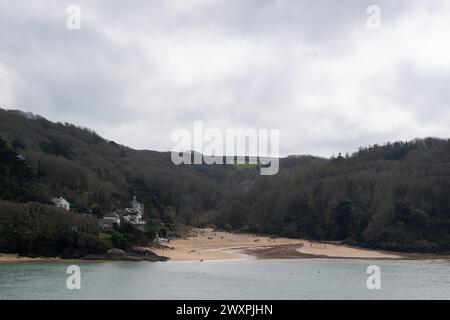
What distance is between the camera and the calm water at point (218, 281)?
36062mm

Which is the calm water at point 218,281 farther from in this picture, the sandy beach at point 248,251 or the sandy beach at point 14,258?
the sandy beach at point 248,251

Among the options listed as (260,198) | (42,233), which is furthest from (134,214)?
(260,198)

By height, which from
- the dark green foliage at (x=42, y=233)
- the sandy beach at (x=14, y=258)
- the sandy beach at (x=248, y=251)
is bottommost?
the sandy beach at (x=248, y=251)

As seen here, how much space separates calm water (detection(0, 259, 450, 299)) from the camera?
3606cm

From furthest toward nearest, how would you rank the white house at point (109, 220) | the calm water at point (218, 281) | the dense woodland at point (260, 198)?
1. the white house at point (109, 220)
2. the dense woodland at point (260, 198)
3. the calm water at point (218, 281)

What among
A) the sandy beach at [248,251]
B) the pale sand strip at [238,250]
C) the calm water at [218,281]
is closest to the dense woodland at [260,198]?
the pale sand strip at [238,250]

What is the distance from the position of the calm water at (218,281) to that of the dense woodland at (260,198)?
717cm

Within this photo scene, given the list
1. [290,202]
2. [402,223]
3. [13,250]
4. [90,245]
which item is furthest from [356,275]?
[290,202]

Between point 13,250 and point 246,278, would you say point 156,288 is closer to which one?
point 246,278

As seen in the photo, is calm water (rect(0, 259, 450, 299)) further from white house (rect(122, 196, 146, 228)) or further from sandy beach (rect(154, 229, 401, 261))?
white house (rect(122, 196, 146, 228))

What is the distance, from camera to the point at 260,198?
124 metres

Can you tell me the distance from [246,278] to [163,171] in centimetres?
11889

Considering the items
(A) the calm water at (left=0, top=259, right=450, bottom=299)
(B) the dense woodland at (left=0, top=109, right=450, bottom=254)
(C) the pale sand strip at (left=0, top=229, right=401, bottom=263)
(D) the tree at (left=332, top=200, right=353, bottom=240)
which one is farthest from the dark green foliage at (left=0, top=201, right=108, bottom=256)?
(D) the tree at (left=332, top=200, right=353, bottom=240)

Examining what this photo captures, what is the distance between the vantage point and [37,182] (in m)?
67.5
